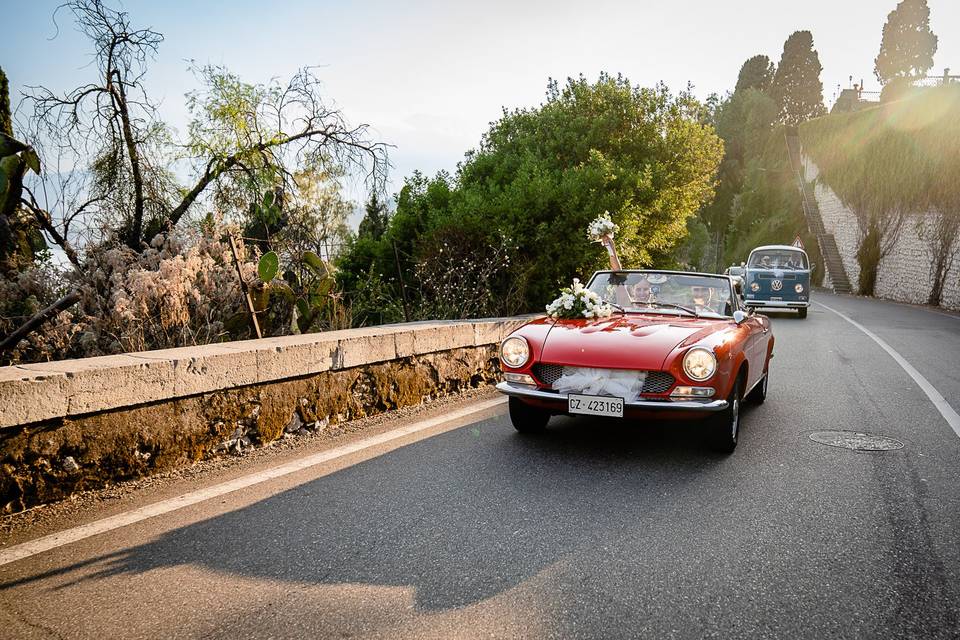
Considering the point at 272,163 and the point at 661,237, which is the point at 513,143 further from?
the point at 272,163

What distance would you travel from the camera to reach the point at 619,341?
200 inches

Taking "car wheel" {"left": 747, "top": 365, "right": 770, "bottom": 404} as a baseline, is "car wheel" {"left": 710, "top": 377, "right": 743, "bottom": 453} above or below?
above

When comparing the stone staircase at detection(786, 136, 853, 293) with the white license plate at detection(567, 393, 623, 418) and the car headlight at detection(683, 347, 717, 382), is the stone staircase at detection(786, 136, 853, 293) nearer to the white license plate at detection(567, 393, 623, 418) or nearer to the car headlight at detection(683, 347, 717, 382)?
the car headlight at detection(683, 347, 717, 382)

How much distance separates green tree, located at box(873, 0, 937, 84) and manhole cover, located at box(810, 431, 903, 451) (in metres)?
76.2

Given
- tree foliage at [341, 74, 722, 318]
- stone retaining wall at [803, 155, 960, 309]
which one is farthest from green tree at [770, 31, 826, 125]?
tree foliage at [341, 74, 722, 318]

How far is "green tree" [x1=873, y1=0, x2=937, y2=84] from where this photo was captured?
2618 inches

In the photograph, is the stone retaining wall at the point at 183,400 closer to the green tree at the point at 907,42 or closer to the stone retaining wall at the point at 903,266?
the stone retaining wall at the point at 903,266

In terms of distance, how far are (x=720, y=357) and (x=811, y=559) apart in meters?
1.78

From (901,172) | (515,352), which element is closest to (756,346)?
(515,352)

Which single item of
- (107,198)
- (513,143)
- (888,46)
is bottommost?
(107,198)

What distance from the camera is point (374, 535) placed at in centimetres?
354

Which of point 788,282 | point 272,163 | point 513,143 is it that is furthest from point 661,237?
point 272,163

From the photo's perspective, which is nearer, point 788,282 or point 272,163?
point 272,163

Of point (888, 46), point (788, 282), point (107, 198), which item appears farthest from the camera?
point (888, 46)
